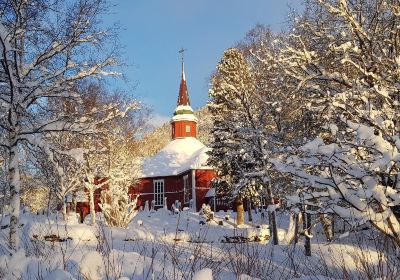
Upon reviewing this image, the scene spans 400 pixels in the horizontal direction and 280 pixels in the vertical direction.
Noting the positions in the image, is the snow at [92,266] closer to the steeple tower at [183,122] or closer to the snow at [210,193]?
the snow at [210,193]

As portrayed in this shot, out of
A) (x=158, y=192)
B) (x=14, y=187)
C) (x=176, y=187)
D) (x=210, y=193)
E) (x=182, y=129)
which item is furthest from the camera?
(x=182, y=129)

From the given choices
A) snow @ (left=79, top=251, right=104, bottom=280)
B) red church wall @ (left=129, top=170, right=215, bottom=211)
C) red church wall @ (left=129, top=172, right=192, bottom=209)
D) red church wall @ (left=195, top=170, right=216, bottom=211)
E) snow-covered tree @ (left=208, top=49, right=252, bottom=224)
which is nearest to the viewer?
snow @ (left=79, top=251, right=104, bottom=280)

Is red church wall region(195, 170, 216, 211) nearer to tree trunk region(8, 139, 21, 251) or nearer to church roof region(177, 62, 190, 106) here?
church roof region(177, 62, 190, 106)

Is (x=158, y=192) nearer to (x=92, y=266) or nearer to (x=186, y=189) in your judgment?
(x=186, y=189)

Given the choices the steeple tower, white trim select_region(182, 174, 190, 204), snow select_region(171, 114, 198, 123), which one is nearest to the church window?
white trim select_region(182, 174, 190, 204)

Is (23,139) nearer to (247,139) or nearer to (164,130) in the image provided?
(247,139)

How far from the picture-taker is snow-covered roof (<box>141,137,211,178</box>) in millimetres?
37844

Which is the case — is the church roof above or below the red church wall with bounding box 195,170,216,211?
above

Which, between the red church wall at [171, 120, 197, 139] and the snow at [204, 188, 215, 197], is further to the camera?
the red church wall at [171, 120, 197, 139]

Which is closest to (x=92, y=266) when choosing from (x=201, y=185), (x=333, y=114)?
(x=333, y=114)

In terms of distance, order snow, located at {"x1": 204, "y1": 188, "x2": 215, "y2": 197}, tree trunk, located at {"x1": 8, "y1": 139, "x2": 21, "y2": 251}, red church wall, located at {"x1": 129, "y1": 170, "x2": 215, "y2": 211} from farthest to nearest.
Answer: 1. red church wall, located at {"x1": 129, "y1": 170, "x2": 215, "y2": 211}
2. snow, located at {"x1": 204, "y1": 188, "x2": 215, "y2": 197}
3. tree trunk, located at {"x1": 8, "y1": 139, "x2": 21, "y2": 251}

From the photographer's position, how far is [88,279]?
395cm

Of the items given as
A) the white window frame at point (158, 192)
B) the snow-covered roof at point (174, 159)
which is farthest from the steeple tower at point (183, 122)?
the white window frame at point (158, 192)

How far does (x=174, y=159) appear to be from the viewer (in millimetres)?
39656
